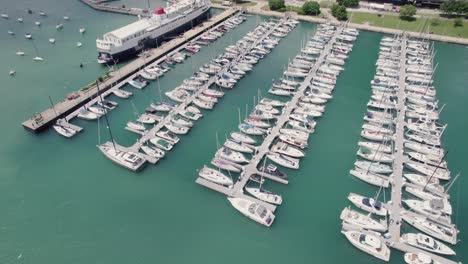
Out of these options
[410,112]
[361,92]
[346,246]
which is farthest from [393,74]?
[346,246]

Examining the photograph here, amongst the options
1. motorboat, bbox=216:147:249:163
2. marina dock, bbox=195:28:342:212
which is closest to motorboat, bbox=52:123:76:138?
marina dock, bbox=195:28:342:212

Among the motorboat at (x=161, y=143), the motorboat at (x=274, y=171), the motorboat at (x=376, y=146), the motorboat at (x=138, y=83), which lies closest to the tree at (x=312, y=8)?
the motorboat at (x=138, y=83)

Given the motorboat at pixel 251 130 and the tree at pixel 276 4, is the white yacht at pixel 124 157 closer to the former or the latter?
the motorboat at pixel 251 130

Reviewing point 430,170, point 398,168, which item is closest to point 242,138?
point 398,168

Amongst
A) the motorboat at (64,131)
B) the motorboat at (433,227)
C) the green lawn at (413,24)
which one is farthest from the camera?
the green lawn at (413,24)

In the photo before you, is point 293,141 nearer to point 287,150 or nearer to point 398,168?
point 287,150

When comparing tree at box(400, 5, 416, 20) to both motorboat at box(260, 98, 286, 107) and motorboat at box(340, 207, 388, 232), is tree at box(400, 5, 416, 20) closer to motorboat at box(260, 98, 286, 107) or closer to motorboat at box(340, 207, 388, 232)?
A: motorboat at box(260, 98, 286, 107)
